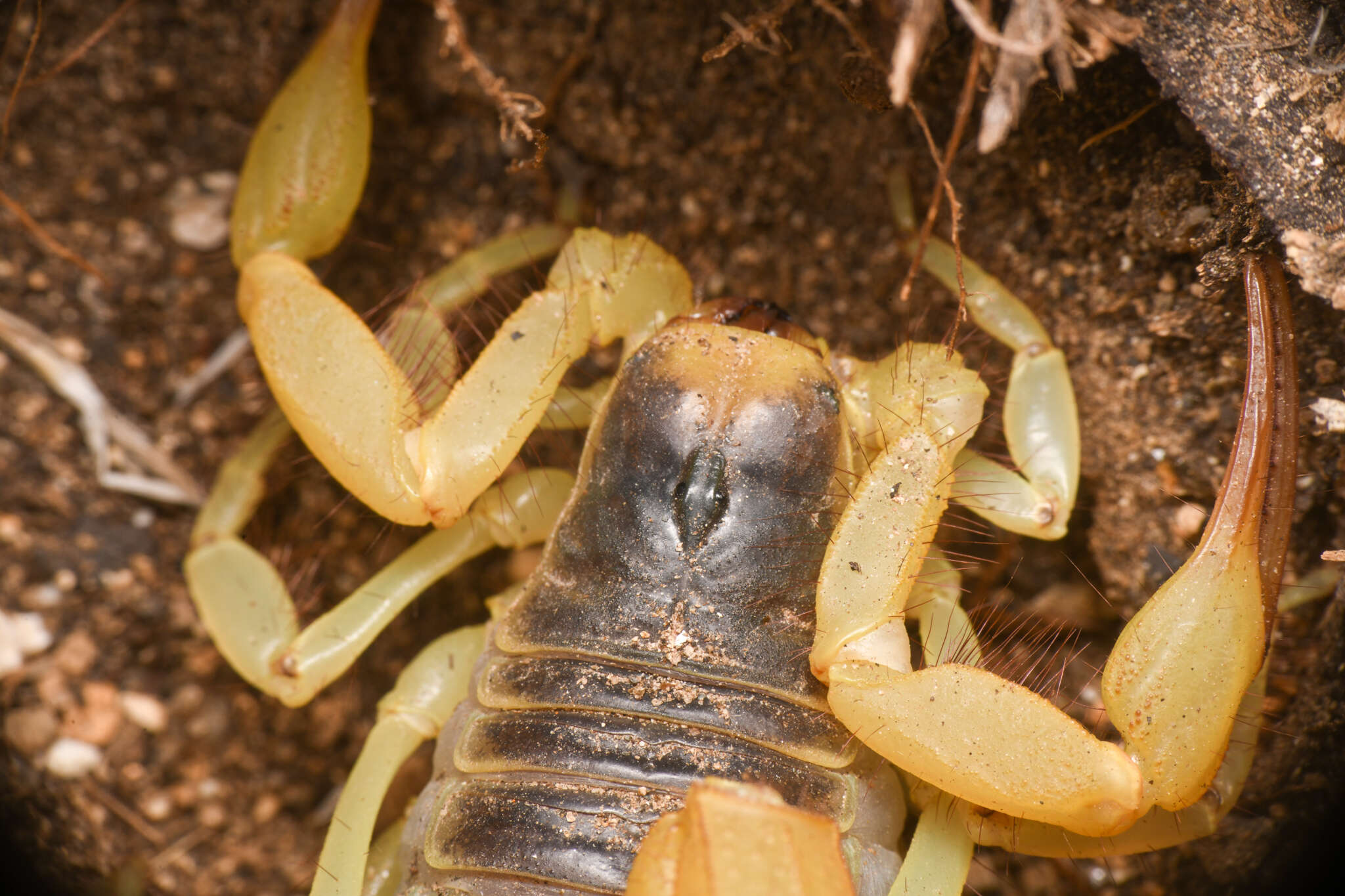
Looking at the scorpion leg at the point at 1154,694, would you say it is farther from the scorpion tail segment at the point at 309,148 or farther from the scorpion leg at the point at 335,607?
the scorpion tail segment at the point at 309,148

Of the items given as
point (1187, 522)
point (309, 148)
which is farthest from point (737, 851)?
point (309, 148)

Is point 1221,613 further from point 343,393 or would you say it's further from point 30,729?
point 30,729

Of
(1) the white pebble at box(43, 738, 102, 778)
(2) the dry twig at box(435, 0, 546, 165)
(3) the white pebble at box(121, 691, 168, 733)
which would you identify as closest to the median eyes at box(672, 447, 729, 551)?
(2) the dry twig at box(435, 0, 546, 165)

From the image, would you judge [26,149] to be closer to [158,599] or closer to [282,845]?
[158,599]

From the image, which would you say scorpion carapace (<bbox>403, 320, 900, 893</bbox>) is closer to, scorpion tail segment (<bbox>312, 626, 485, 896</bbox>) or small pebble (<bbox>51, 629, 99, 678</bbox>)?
scorpion tail segment (<bbox>312, 626, 485, 896</bbox>)

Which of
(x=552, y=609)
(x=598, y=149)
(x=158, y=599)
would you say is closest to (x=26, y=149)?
(x=158, y=599)

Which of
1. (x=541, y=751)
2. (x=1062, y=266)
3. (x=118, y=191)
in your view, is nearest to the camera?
(x=541, y=751)
